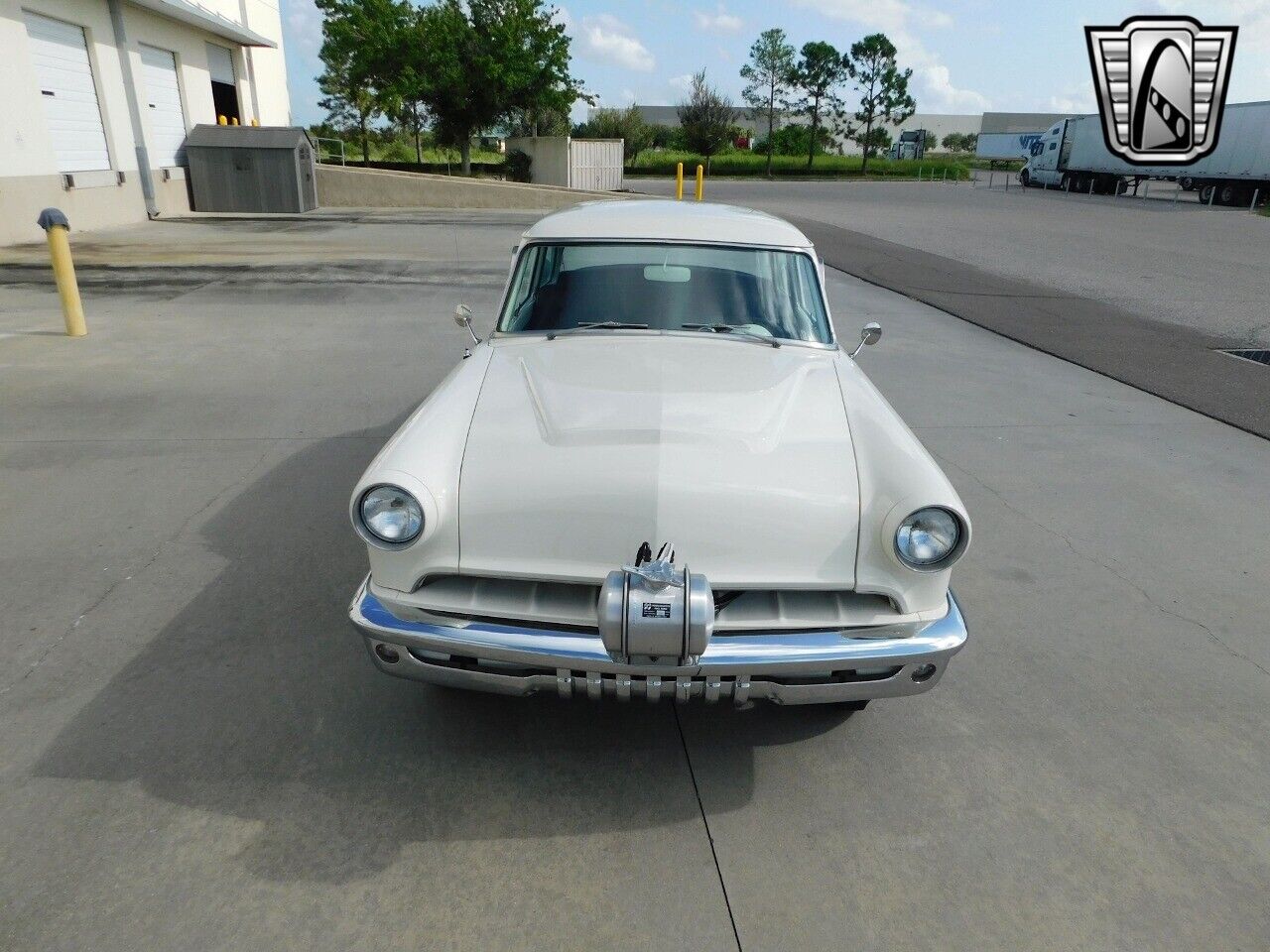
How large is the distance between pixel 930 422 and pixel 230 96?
78.0 ft

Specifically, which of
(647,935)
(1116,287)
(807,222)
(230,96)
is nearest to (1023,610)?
(647,935)

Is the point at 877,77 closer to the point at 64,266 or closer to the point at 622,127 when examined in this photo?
the point at 622,127

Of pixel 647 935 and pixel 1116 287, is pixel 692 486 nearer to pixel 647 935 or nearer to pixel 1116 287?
pixel 647 935

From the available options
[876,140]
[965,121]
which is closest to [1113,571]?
[876,140]

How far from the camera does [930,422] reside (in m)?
6.42

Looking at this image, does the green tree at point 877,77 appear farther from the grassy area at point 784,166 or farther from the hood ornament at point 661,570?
the hood ornament at point 661,570

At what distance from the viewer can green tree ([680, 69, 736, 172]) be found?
184 feet

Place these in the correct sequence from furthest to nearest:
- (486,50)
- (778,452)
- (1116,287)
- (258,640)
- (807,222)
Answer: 1. (486,50)
2. (807,222)
3. (1116,287)
4. (258,640)
5. (778,452)

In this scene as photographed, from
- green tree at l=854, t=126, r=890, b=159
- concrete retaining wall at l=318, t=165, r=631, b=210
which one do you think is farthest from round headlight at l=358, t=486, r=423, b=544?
green tree at l=854, t=126, r=890, b=159

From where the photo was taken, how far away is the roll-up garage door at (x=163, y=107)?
696 inches

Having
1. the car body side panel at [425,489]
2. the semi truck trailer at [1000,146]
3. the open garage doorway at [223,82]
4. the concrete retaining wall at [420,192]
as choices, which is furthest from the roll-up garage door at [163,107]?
the semi truck trailer at [1000,146]

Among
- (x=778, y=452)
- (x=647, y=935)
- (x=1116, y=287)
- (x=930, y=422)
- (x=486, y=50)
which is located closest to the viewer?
(x=647, y=935)

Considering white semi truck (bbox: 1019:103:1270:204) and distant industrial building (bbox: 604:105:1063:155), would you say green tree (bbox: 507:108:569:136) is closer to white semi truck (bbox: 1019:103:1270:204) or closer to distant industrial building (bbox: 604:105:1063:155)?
white semi truck (bbox: 1019:103:1270:204)

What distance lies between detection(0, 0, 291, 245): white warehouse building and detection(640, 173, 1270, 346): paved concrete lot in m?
15.5
